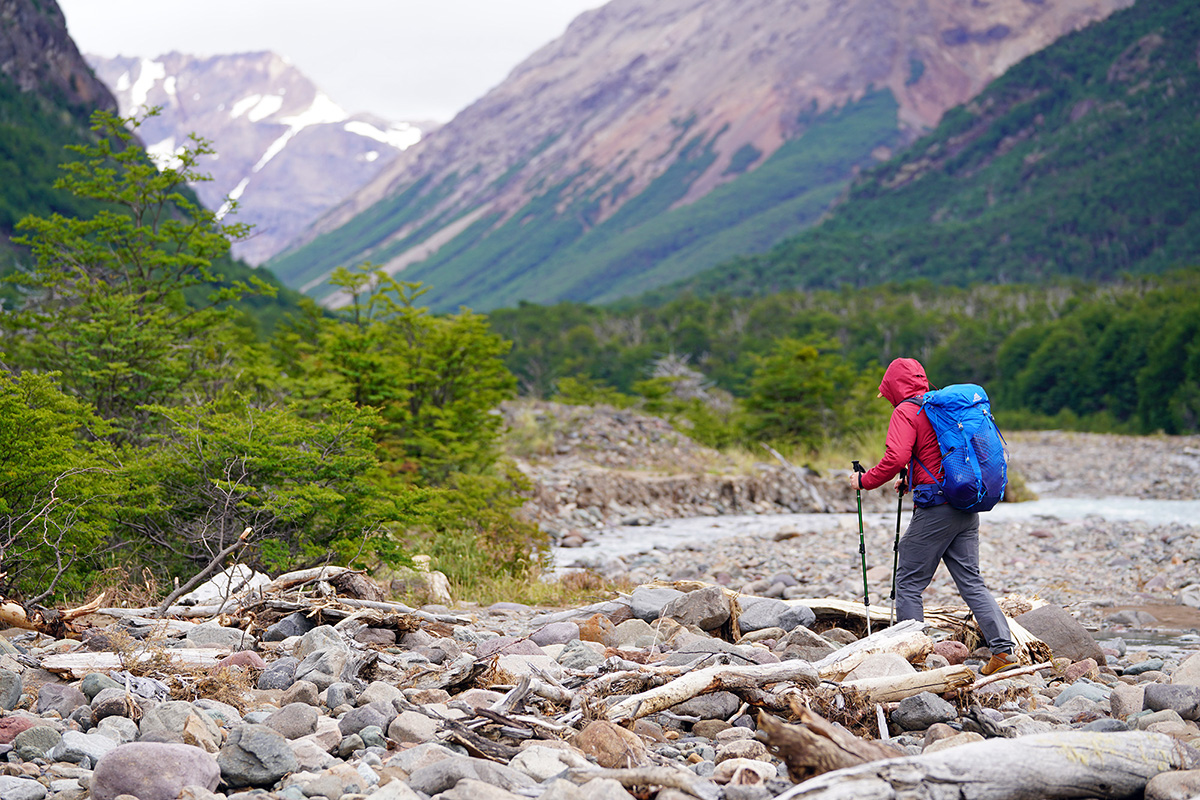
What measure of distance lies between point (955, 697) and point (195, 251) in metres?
10.3

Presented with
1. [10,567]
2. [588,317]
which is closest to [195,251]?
[10,567]

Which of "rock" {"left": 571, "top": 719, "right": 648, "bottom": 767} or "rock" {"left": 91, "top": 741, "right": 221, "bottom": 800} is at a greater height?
"rock" {"left": 91, "top": 741, "right": 221, "bottom": 800}

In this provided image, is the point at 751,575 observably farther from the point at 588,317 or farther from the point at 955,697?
the point at 588,317

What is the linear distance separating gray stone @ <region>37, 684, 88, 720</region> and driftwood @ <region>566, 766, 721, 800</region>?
252 centimetres

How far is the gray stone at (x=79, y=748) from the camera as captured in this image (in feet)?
12.8

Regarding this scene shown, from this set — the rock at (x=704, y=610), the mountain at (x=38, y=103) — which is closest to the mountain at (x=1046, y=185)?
the mountain at (x=38, y=103)

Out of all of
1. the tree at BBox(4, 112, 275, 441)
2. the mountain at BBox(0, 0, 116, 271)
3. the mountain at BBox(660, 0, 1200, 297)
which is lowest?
the mountain at BBox(660, 0, 1200, 297)

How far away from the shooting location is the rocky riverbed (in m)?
3.69

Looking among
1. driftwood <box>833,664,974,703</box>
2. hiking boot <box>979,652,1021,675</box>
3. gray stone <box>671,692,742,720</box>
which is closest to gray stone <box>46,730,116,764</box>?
gray stone <box>671,692,742,720</box>

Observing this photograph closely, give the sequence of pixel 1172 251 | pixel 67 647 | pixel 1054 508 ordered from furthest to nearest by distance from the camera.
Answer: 1. pixel 1172 251
2. pixel 1054 508
3. pixel 67 647

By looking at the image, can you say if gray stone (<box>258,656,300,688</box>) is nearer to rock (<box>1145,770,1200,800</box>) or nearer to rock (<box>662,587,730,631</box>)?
rock (<box>662,587,730,631</box>)

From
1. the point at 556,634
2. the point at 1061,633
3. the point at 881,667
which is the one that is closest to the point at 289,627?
the point at 556,634

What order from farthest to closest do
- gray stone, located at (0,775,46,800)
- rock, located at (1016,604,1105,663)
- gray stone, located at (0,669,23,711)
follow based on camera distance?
rock, located at (1016,604,1105,663)
gray stone, located at (0,669,23,711)
gray stone, located at (0,775,46,800)

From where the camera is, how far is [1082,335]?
6269cm
